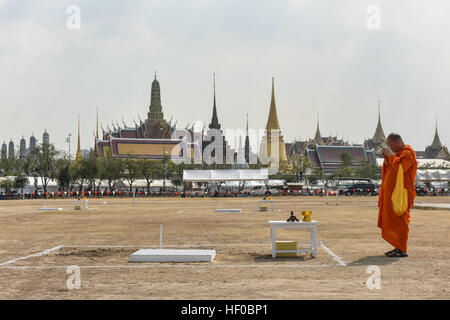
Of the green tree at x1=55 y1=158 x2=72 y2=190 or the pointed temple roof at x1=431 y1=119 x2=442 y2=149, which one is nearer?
the green tree at x1=55 y1=158 x2=72 y2=190

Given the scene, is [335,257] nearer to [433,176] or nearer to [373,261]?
[373,261]

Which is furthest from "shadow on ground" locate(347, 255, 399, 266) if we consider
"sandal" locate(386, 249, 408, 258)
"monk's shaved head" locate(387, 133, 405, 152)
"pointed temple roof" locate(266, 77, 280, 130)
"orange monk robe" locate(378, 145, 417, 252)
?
"pointed temple roof" locate(266, 77, 280, 130)

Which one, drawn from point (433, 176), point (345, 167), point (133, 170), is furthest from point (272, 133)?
point (433, 176)

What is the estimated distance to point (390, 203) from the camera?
1120 centimetres

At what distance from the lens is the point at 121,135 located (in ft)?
399

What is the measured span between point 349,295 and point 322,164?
12192 centimetres

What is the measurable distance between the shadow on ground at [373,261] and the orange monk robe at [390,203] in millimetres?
420

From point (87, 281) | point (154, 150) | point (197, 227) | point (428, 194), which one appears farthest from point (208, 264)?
point (154, 150)

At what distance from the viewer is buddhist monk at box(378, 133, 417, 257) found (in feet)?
36.3

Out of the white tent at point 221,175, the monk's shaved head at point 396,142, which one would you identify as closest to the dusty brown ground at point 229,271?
the monk's shaved head at point 396,142

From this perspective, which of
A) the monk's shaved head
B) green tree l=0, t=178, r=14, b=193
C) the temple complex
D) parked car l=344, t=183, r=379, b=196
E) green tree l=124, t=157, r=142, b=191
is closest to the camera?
the monk's shaved head

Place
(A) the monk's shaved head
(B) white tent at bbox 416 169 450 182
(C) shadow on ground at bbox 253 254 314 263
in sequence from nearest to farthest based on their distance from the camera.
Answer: (C) shadow on ground at bbox 253 254 314 263
(A) the monk's shaved head
(B) white tent at bbox 416 169 450 182

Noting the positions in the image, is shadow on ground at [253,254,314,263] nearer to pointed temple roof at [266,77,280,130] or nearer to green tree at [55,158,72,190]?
green tree at [55,158,72,190]

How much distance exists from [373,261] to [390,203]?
1.41m
